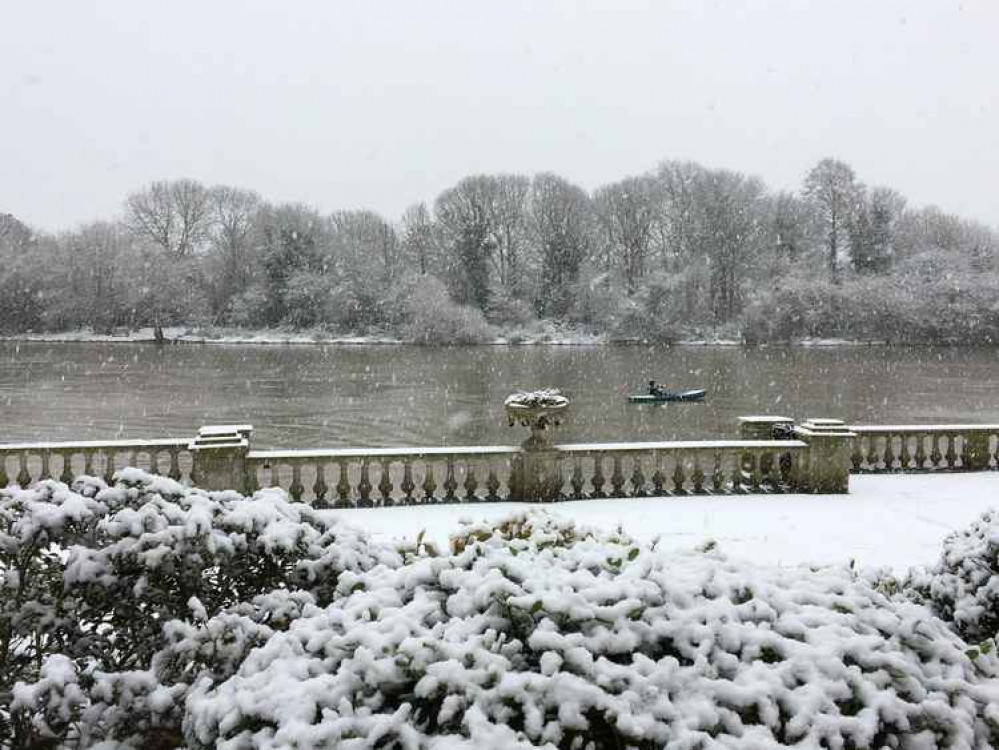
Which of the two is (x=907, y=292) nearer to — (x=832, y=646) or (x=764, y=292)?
(x=764, y=292)

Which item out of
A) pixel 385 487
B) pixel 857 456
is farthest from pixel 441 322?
pixel 385 487

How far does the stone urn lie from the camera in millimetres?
9375

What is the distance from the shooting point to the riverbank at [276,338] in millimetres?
72500

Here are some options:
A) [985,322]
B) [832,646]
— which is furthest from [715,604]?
[985,322]

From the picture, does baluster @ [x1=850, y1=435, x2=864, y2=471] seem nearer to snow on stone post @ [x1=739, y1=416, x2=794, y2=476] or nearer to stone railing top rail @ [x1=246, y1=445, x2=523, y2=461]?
snow on stone post @ [x1=739, y1=416, x2=794, y2=476]

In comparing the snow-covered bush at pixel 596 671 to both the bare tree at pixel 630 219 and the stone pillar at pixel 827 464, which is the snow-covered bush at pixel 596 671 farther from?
the bare tree at pixel 630 219

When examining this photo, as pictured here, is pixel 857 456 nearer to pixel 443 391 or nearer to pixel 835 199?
pixel 443 391

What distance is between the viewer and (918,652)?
2451mm

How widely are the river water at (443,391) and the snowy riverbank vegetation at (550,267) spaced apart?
788cm

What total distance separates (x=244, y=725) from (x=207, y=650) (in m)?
0.72

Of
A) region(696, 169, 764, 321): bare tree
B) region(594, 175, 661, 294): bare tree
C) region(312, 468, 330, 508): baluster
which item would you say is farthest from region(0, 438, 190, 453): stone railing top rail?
region(594, 175, 661, 294): bare tree

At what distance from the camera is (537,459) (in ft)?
31.5

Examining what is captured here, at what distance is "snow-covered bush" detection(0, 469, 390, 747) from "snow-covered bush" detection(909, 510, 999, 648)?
2.43 m

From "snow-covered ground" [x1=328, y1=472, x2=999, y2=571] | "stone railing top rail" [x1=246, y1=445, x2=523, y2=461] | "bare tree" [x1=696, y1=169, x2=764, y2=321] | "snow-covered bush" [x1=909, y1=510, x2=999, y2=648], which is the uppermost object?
"bare tree" [x1=696, y1=169, x2=764, y2=321]
